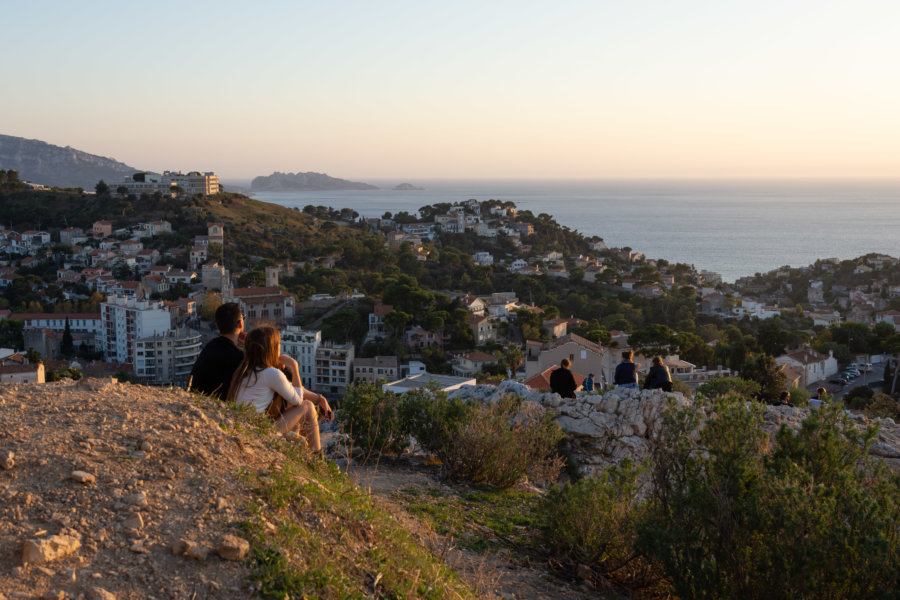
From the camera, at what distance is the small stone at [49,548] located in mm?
2416

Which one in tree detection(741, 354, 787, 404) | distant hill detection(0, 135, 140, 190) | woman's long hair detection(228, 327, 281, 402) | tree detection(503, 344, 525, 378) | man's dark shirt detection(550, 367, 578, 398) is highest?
distant hill detection(0, 135, 140, 190)

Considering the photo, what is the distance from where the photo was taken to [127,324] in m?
37.6

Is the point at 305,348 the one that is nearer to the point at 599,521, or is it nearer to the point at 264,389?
the point at 264,389

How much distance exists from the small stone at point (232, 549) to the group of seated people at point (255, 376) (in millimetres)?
1525

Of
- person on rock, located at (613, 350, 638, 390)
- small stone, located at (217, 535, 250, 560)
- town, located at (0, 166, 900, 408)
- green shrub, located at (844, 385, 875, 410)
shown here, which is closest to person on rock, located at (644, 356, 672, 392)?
person on rock, located at (613, 350, 638, 390)

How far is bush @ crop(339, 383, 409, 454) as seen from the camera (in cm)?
614

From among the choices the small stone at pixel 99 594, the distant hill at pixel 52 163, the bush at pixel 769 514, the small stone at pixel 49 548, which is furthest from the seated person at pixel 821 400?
the distant hill at pixel 52 163

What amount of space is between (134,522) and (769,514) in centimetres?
271

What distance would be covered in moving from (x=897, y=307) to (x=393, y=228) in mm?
46808

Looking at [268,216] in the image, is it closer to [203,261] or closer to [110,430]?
[203,261]

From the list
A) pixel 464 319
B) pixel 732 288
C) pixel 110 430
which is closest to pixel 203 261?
pixel 464 319

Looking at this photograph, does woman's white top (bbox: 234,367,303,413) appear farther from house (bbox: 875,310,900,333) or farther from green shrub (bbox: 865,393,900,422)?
house (bbox: 875,310,900,333)

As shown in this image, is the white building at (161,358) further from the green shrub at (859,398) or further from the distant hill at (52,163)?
the distant hill at (52,163)

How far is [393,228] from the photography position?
252 feet
